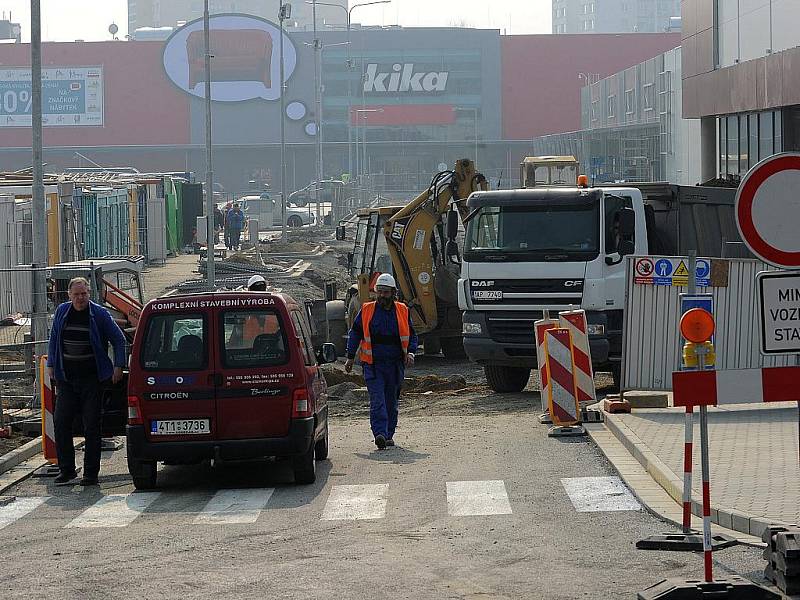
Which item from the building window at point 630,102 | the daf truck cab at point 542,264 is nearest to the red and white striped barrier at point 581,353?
the daf truck cab at point 542,264

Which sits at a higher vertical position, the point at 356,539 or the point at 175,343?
the point at 175,343

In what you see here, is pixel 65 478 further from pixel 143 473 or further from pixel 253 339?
pixel 253 339

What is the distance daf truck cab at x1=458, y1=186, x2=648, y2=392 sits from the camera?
1820cm

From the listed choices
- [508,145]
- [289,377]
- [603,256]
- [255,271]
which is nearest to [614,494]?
[289,377]

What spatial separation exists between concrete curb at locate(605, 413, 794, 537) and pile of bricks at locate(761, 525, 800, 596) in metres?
0.77

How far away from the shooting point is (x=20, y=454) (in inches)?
554

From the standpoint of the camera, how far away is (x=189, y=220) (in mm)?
58438

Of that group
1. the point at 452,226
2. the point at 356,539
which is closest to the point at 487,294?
the point at 452,226

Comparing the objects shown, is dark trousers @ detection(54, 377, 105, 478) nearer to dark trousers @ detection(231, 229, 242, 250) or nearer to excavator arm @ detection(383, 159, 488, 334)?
excavator arm @ detection(383, 159, 488, 334)

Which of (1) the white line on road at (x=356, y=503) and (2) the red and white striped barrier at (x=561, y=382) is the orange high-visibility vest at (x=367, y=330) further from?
(1) the white line on road at (x=356, y=503)

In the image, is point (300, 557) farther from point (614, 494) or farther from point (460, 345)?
point (460, 345)

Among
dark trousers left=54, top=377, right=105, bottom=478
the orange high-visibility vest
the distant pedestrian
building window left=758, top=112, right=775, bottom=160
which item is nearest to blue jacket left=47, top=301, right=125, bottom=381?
dark trousers left=54, top=377, right=105, bottom=478

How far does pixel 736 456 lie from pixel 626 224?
6.69 meters

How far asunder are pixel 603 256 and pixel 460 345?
22.0 ft
